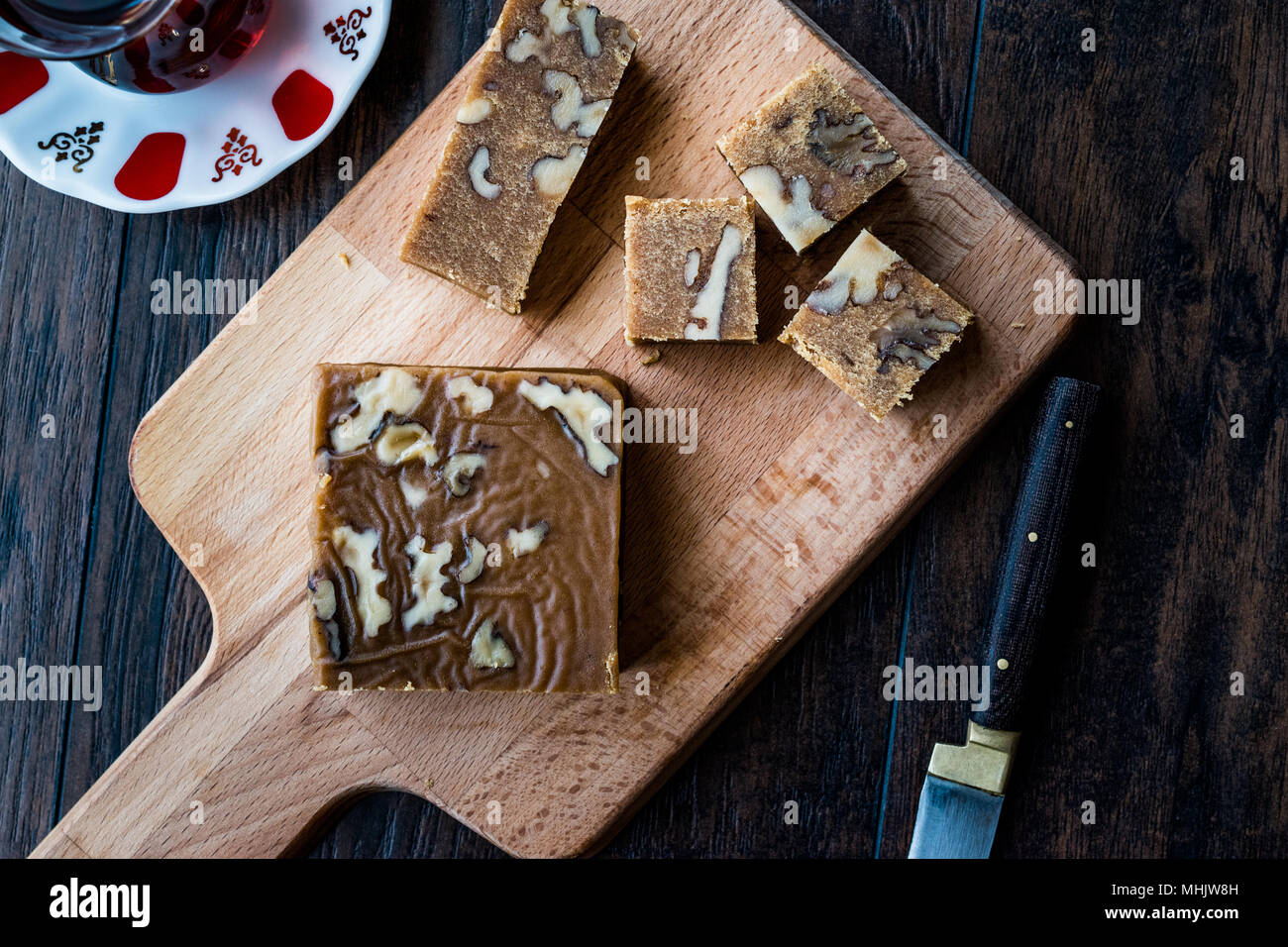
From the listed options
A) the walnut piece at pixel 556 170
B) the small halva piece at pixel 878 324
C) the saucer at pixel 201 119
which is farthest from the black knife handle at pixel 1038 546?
the saucer at pixel 201 119

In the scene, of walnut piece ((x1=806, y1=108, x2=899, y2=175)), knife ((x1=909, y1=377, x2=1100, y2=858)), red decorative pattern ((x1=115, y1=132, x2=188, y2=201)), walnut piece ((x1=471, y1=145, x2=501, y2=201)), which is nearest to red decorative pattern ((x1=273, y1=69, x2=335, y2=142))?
red decorative pattern ((x1=115, y1=132, x2=188, y2=201))

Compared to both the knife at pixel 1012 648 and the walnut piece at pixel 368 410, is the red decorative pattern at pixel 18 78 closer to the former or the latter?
the walnut piece at pixel 368 410

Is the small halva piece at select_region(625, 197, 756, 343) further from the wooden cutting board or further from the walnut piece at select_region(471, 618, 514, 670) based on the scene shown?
the walnut piece at select_region(471, 618, 514, 670)

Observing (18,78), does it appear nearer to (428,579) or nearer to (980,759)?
(428,579)

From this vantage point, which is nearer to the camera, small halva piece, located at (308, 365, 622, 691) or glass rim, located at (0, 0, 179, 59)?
glass rim, located at (0, 0, 179, 59)
